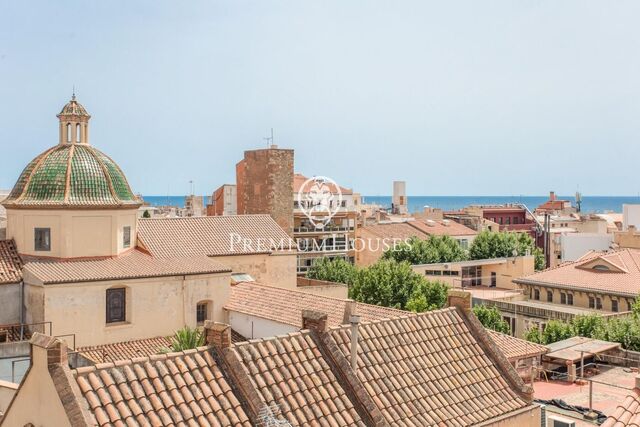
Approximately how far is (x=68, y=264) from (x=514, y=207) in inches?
3531

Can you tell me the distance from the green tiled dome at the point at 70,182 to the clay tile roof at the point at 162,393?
22905 mm

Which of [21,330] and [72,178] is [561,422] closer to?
[21,330]

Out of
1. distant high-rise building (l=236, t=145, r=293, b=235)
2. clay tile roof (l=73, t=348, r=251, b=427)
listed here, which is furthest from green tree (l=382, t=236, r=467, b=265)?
clay tile roof (l=73, t=348, r=251, b=427)

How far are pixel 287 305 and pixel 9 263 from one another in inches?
543

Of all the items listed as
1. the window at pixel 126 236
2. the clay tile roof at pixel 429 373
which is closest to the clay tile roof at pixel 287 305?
the window at pixel 126 236

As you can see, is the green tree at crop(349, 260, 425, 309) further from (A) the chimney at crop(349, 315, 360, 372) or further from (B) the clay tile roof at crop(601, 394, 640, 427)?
(B) the clay tile roof at crop(601, 394, 640, 427)

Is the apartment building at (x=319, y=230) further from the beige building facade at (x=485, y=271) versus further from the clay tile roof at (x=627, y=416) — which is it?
the clay tile roof at (x=627, y=416)

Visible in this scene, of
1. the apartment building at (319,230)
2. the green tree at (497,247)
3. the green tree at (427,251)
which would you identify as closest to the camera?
the green tree at (427,251)

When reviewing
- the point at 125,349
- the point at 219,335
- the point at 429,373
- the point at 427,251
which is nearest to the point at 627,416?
the point at 429,373

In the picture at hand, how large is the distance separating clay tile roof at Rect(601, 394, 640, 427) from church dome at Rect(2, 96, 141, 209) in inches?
1131

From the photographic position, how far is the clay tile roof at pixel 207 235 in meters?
38.8

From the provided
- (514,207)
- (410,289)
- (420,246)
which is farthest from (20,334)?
(514,207)

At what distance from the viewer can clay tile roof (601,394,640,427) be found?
29.1 ft

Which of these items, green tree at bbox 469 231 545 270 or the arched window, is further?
green tree at bbox 469 231 545 270
